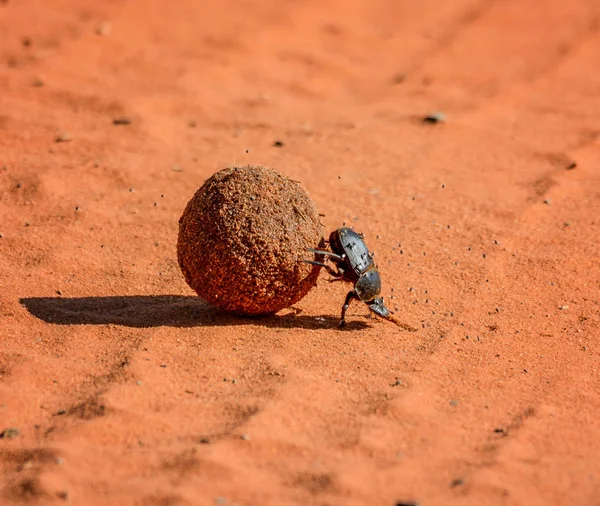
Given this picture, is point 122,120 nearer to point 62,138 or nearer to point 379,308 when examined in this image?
point 62,138

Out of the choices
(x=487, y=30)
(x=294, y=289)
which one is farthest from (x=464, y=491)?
(x=487, y=30)

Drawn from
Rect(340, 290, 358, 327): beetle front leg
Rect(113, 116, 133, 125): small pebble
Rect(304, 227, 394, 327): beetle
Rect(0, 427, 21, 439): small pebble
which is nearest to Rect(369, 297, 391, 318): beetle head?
Rect(304, 227, 394, 327): beetle

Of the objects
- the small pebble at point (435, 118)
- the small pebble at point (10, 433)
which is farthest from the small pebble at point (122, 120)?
the small pebble at point (10, 433)

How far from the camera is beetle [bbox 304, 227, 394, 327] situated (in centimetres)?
529

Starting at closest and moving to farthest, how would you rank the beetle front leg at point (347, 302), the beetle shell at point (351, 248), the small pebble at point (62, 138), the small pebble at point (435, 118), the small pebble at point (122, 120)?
1. the beetle shell at point (351, 248)
2. the beetle front leg at point (347, 302)
3. the small pebble at point (62, 138)
4. the small pebble at point (122, 120)
5. the small pebble at point (435, 118)

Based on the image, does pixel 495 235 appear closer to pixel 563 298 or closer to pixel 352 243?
pixel 563 298

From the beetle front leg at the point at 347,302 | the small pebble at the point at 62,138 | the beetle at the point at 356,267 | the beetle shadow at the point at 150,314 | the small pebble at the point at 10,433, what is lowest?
the small pebble at the point at 10,433

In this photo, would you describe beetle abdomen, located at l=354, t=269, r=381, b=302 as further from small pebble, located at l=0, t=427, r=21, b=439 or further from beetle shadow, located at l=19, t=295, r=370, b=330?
small pebble, located at l=0, t=427, r=21, b=439

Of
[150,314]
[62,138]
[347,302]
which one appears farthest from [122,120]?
[347,302]

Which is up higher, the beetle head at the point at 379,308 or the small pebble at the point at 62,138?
the small pebble at the point at 62,138

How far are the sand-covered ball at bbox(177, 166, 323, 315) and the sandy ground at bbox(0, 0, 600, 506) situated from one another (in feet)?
1.28

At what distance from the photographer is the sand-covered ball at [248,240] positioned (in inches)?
195

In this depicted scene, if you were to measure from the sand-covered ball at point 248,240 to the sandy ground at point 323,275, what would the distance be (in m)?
0.39

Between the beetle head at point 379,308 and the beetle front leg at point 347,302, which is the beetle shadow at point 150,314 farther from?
the beetle head at point 379,308
